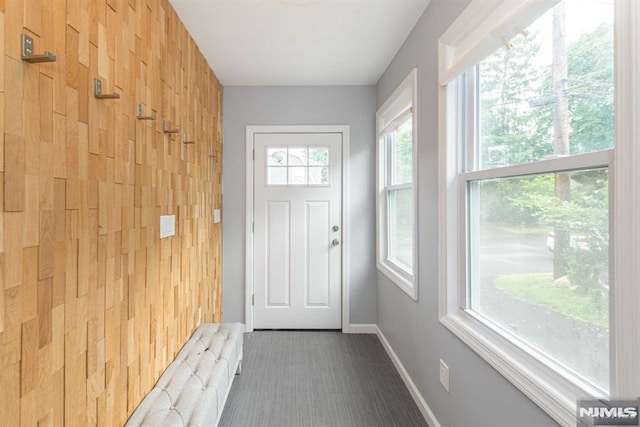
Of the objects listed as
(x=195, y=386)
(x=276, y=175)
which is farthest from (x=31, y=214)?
(x=276, y=175)

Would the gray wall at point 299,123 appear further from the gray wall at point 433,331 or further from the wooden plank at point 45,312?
the wooden plank at point 45,312

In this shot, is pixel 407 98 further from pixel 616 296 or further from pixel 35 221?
pixel 35 221

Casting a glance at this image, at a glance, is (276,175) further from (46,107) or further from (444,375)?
(46,107)

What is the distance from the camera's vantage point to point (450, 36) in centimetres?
169

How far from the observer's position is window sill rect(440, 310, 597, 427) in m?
0.98

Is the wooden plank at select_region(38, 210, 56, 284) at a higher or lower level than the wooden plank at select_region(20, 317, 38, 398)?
higher

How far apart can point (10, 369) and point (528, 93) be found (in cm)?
183

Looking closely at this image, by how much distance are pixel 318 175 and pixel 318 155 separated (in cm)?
20

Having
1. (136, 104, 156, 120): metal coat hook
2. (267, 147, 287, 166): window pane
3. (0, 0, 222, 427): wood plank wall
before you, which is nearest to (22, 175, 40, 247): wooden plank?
(0, 0, 222, 427): wood plank wall

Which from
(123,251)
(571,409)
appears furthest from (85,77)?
(571,409)

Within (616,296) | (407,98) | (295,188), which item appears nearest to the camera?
(616,296)

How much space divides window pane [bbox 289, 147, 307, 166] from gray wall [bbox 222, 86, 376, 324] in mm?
267

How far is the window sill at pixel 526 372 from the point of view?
0.98 metres

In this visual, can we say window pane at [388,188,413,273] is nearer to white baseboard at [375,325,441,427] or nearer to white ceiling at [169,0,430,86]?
white baseboard at [375,325,441,427]
